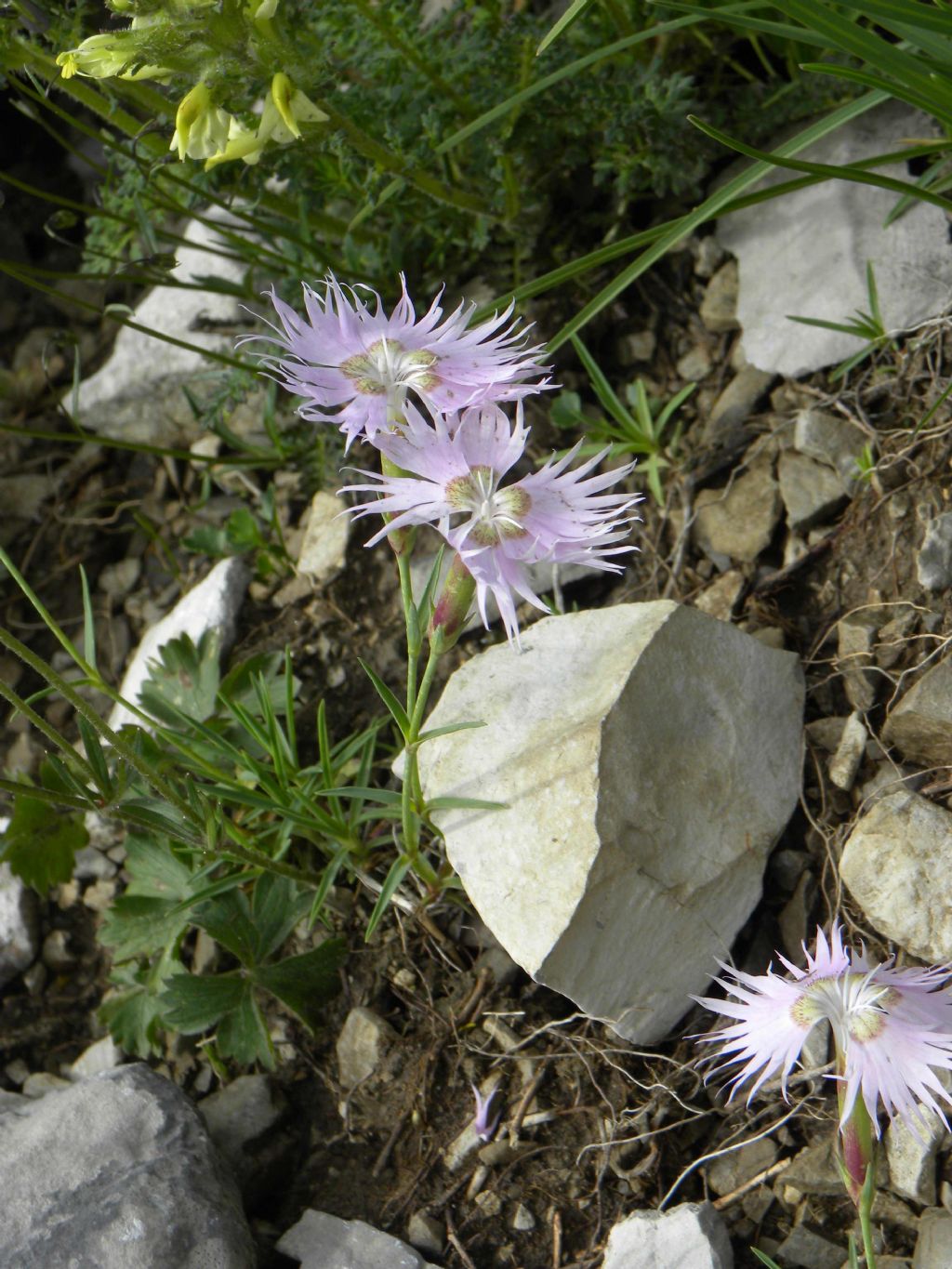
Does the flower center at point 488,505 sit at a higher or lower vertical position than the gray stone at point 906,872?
A: higher

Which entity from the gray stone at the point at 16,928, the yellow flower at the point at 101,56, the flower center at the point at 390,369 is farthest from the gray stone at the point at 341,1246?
the yellow flower at the point at 101,56

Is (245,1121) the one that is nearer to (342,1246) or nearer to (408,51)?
(342,1246)

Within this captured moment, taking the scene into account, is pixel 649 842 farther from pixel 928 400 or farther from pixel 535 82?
pixel 535 82

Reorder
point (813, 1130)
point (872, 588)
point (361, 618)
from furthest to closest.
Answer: point (361, 618) < point (872, 588) < point (813, 1130)

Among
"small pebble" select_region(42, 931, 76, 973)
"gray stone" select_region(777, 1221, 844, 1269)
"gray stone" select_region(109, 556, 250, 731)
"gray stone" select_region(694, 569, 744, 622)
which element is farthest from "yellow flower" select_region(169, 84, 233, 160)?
"gray stone" select_region(777, 1221, 844, 1269)

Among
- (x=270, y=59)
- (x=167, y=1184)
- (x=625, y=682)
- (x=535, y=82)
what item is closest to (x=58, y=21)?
(x=270, y=59)

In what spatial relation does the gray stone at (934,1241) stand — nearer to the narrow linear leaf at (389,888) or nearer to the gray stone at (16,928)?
the narrow linear leaf at (389,888)

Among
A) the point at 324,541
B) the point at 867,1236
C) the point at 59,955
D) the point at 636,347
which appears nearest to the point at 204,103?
the point at 324,541
